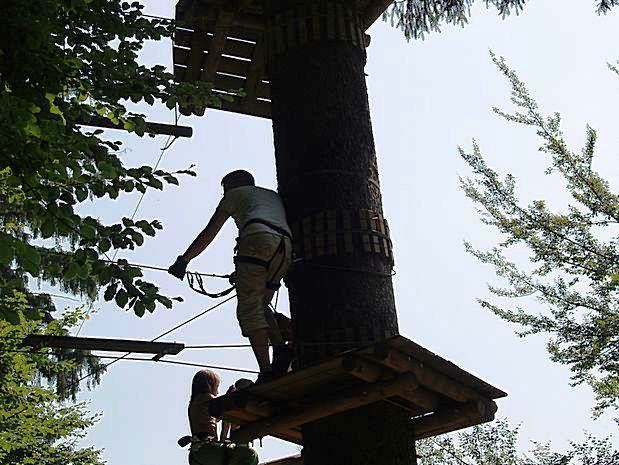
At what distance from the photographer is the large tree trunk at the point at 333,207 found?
4660 millimetres

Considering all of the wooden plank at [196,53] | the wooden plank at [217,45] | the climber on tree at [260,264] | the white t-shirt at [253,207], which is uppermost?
the wooden plank at [196,53]

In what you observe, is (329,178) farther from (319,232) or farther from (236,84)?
(236,84)

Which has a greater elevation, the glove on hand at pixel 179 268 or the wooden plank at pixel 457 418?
the glove on hand at pixel 179 268

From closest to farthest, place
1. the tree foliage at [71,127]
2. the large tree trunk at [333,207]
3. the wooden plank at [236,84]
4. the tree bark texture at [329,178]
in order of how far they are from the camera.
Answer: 1. the tree foliage at [71,127]
2. the large tree trunk at [333,207]
3. the tree bark texture at [329,178]
4. the wooden plank at [236,84]

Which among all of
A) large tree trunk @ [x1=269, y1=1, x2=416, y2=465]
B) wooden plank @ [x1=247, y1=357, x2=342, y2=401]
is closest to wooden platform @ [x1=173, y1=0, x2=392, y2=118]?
large tree trunk @ [x1=269, y1=1, x2=416, y2=465]

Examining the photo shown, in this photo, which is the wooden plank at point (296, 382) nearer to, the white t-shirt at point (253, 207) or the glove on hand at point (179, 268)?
the white t-shirt at point (253, 207)

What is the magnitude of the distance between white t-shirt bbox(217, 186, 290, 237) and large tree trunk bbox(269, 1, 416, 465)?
0.30 feet

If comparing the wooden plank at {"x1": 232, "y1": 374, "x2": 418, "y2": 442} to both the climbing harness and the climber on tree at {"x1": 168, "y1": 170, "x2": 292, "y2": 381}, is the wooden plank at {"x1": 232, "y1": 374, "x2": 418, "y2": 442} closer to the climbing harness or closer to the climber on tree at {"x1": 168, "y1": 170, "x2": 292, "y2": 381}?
the climber on tree at {"x1": 168, "y1": 170, "x2": 292, "y2": 381}

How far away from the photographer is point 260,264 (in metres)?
5.23

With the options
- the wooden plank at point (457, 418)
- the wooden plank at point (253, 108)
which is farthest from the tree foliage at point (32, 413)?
the wooden plank at point (457, 418)

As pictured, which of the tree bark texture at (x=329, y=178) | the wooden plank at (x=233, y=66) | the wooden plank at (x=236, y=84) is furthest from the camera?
the wooden plank at (x=236, y=84)

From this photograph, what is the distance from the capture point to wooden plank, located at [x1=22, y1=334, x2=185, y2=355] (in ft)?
16.2

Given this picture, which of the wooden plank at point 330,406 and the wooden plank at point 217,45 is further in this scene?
the wooden plank at point 217,45

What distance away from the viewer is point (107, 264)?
4.22 metres
